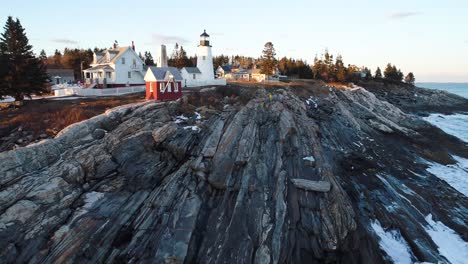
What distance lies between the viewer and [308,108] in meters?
39.6

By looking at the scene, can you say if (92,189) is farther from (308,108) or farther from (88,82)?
(88,82)

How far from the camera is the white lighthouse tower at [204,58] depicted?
53500 mm

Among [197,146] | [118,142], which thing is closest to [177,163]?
[197,146]

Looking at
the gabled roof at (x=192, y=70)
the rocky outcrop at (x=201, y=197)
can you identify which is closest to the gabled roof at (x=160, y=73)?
the rocky outcrop at (x=201, y=197)

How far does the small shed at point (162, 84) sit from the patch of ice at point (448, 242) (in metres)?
27.0

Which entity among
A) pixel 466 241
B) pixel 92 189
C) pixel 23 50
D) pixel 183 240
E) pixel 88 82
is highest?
pixel 23 50

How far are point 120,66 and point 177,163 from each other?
32.2 metres

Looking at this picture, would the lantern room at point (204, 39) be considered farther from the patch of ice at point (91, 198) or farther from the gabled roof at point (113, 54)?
the patch of ice at point (91, 198)

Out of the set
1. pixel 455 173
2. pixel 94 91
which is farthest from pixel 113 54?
pixel 455 173

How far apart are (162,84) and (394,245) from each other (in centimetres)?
2669

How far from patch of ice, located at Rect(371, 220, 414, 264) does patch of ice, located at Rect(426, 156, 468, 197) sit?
441 inches

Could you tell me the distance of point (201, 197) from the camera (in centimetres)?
1858

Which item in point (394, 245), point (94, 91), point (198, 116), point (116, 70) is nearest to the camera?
point (394, 245)

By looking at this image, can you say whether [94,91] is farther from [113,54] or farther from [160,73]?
[160,73]
